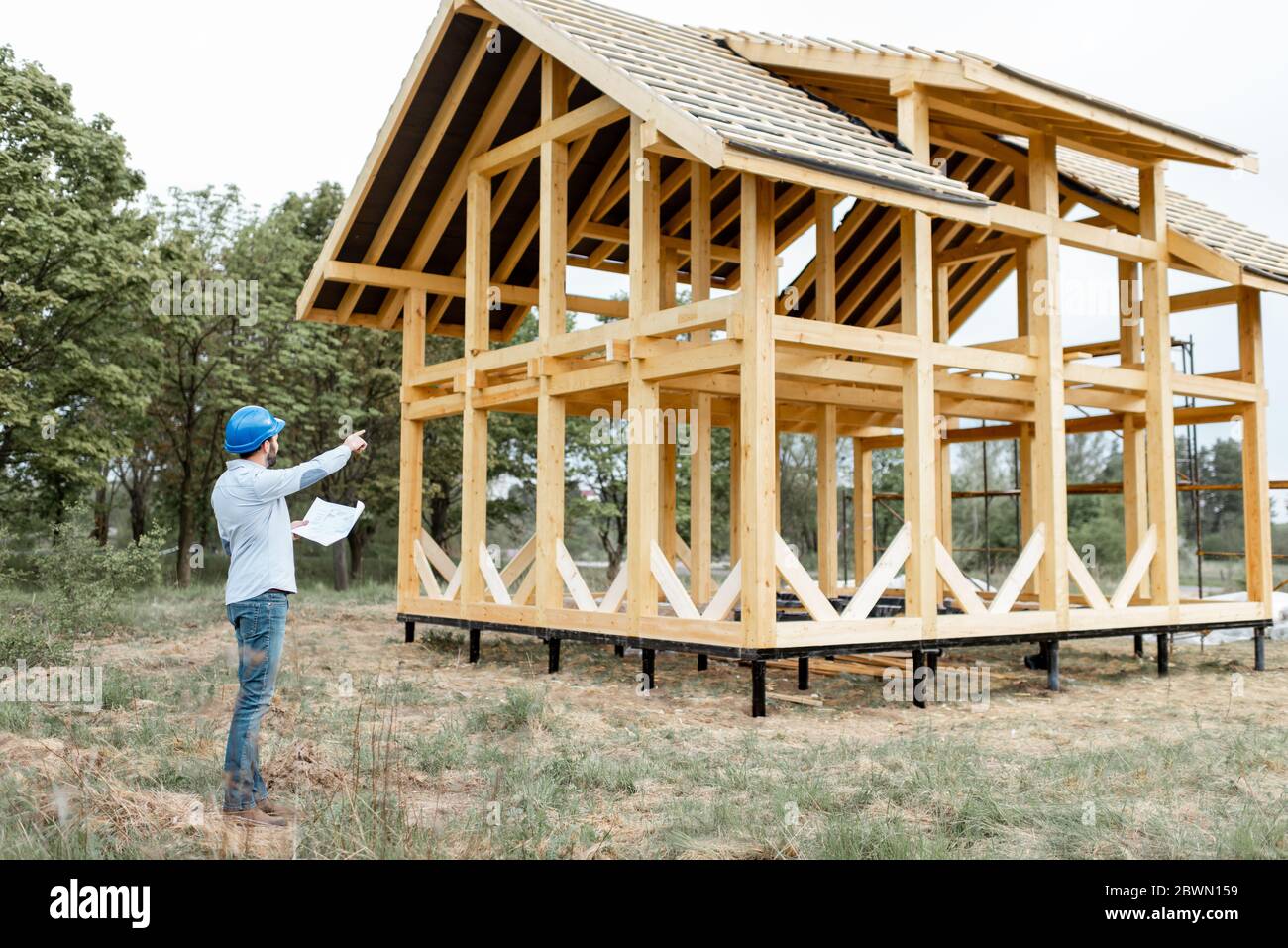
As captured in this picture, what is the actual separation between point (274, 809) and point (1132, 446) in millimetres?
12389

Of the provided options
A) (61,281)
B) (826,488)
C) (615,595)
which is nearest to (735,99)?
(615,595)

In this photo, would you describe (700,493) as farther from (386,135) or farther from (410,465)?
(386,135)

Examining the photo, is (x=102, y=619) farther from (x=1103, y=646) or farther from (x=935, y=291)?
(x=1103, y=646)

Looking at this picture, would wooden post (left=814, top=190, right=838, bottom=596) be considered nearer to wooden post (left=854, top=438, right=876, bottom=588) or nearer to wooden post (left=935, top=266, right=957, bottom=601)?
wooden post (left=854, top=438, right=876, bottom=588)

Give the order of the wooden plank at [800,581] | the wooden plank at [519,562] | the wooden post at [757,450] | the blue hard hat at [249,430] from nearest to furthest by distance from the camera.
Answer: the blue hard hat at [249,430], the wooden post at [757,450], the wooden plank at [800,581], the wooden plank at [519,562]

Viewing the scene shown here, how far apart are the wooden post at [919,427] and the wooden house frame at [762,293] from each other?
27 mm

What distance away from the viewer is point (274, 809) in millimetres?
5832

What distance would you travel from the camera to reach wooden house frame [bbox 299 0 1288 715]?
10.3 m

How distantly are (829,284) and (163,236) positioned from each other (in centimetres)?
2019

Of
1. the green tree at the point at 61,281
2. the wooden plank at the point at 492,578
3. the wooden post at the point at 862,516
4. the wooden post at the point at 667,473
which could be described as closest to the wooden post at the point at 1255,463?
the wooden post at the point at 862,516

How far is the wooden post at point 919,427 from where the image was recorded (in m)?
10.7

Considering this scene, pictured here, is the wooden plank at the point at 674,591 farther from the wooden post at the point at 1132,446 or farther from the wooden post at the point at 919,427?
the wooden post at the point at 1132,446

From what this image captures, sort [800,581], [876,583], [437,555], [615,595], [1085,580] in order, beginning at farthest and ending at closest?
[437,555] → [1085,580] → [615,595] → [876,583] → [800,581]

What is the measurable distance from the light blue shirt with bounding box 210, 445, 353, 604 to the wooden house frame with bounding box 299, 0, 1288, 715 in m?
4.80
